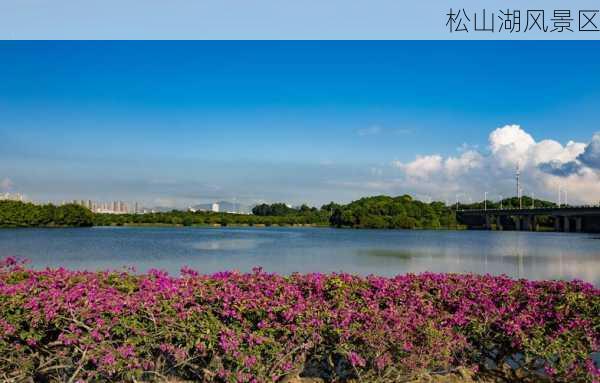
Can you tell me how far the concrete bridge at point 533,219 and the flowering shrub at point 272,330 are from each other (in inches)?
2256

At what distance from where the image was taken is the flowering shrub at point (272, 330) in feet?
12.0

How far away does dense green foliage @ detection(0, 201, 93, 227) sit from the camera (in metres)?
71.0

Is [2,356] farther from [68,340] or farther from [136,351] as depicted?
[136,351]

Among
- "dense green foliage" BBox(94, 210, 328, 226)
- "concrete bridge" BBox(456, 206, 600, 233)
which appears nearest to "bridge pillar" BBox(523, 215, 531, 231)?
"concrete bridge" BBox(456, 206, 600, 233)

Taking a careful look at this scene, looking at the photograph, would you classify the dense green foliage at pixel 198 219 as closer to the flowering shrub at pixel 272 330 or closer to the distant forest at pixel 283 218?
the distant forest at pixel 283 218

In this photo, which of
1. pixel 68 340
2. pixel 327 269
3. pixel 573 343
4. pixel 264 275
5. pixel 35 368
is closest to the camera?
pixel 68 340

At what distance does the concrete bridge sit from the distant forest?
322cm

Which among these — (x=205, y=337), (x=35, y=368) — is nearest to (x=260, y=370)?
(x=205, y=337)

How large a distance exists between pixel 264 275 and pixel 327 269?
990 cm

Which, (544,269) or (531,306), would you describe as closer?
(531,306)

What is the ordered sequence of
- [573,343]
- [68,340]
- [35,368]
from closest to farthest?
[68,340] < [35,368] < [573,343]

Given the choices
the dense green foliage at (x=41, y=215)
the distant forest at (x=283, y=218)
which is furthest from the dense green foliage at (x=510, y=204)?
the dense green foliage at (x=41, y=215)

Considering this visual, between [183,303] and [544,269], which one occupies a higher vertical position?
[183,303]

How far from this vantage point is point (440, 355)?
389 cm
